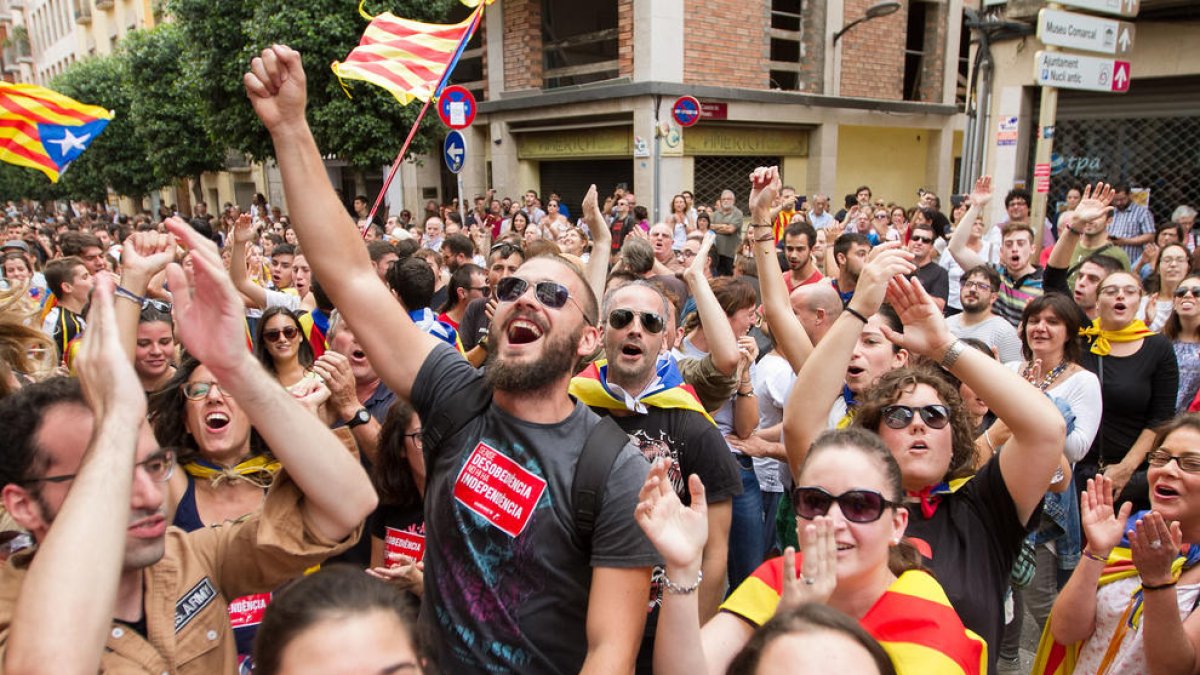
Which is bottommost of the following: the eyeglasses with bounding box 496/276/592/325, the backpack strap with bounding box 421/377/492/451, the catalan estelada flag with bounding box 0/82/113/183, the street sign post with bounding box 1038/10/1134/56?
the backpack strap with bounding box 421/377/492/451

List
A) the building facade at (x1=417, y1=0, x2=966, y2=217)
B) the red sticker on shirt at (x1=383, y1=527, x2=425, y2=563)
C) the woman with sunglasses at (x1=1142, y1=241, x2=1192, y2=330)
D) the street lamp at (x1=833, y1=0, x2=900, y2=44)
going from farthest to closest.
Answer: the building facade at (x1=417, y1=0, x2=966, y2=217) < the street lamp at (x1=833, y1=0, x2=900, y2=44) < the woman with sunglasses at (x1=1142, y1=241, x2=1192, y2=330) < the red sticker on shirt at (x1=383, y1=527, x2=425, y2=563)

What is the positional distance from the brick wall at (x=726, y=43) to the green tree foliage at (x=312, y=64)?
16.3ft

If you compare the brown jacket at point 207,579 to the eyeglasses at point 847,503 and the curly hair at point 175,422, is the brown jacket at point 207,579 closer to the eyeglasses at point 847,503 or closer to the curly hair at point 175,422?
the curly hair at point 175,422

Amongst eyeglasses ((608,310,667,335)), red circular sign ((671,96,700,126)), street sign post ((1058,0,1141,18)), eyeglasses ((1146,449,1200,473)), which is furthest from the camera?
red circular sign ((671,96,700,126))

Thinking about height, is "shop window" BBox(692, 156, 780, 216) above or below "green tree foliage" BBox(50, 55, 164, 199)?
below

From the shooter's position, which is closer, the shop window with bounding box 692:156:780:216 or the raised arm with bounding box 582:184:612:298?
the raised arm with bounding box 582:184:612:298

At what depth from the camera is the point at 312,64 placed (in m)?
15.2

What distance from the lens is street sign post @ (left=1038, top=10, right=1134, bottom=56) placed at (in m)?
7.96

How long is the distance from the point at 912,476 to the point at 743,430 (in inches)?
56.4

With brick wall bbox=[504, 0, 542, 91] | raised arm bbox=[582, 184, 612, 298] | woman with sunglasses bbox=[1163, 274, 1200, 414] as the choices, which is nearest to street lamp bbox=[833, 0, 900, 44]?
brick wall bbox=[504, 0, 542, 91]

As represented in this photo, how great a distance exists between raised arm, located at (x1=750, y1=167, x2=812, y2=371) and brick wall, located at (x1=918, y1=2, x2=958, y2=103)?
709 inches

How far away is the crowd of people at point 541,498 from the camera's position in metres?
1.54

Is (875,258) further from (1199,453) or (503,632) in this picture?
(503,632)

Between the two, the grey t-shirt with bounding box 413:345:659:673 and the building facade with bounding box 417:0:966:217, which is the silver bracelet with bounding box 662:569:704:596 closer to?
the grey t-shirt with bounding box 413:345:659:673
